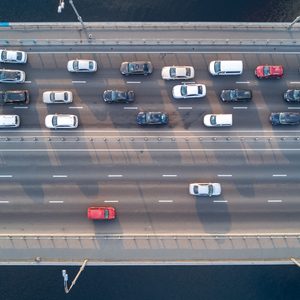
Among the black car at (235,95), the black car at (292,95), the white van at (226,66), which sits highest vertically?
the white van at (226,66)

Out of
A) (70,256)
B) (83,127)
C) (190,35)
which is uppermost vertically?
(190,35)

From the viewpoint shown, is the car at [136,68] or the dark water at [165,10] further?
the dark water at [165,10]

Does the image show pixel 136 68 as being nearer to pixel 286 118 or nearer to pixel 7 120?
pixel 7 120

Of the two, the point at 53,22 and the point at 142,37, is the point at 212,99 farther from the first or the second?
the point at 53,22

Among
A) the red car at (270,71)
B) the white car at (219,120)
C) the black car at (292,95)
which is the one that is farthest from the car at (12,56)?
the black car at (292,95)

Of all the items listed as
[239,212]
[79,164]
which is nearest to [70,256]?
[79,164]

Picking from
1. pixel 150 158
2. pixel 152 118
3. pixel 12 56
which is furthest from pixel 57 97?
pixel 150 158
